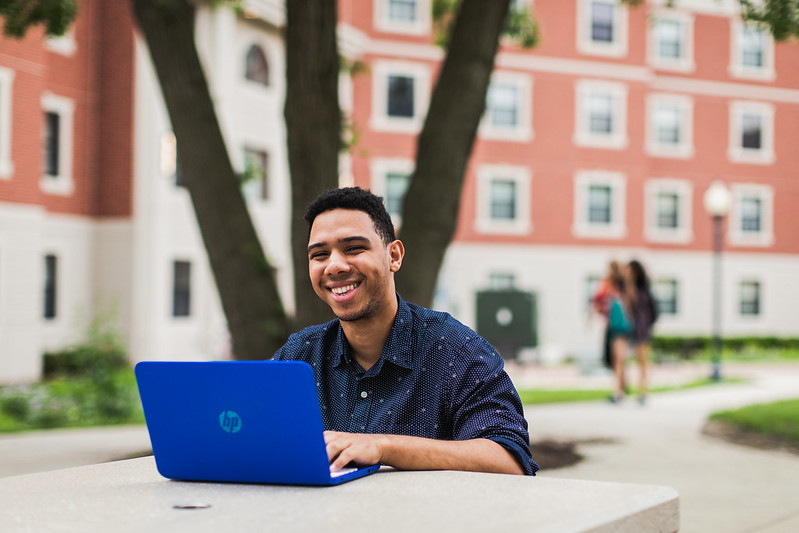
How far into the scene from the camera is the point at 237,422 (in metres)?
2.58

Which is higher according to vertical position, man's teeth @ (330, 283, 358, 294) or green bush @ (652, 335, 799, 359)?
man's teeth @ (330, 283, 358, 294)

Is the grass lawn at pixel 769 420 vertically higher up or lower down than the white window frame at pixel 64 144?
lower down

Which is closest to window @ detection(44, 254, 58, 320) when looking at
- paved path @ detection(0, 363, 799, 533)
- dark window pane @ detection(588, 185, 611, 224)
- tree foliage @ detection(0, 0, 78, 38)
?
paved path @ detection(0, 363, 799, 533)

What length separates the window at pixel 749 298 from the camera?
122 ft

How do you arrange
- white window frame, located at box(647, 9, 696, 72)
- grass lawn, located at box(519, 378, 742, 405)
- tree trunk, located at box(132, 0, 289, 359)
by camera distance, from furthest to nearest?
white window frame, located at box(647, 9, 696, 72) → grass lawn, located at box(519, 378, 742, 405) → tree trunk, located at box(132, 0, 289, 359)

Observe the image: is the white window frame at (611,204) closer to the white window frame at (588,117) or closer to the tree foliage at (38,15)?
the white window frame at (588,117)

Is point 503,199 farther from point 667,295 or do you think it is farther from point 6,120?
point 6,120

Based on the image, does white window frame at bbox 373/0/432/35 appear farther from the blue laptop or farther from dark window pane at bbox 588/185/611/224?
the blue laptop

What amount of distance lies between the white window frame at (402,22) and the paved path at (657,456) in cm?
1984

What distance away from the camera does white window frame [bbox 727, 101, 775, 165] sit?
36812mm

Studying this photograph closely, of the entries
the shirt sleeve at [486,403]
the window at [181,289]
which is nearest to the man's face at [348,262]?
the shirt sleeve at [486,403]

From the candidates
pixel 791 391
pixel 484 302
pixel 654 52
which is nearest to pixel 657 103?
pixel 654 52

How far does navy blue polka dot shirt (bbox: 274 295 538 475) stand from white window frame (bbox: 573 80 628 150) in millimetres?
31329

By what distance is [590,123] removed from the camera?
34.1 meters
